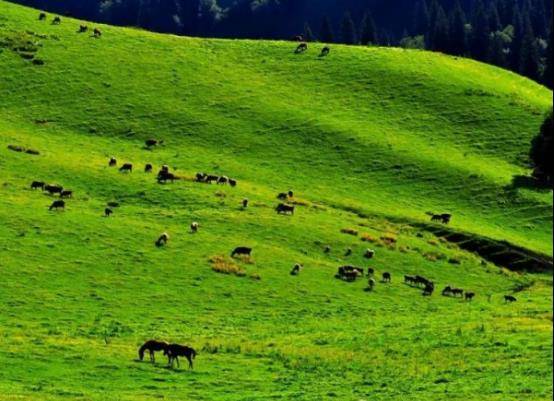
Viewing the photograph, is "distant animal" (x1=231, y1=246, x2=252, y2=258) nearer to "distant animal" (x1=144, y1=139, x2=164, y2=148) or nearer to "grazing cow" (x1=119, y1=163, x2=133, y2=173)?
"grazing cow" (x1=119, y1=163, x2=133, y2=173)

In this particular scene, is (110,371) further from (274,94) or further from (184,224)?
(274,94)

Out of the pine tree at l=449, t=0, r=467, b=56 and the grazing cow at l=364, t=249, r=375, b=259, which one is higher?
the pine tree at l=449, t=0, r=467, b=56

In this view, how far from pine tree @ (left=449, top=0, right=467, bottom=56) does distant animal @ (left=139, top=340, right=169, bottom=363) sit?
150820 millimetres

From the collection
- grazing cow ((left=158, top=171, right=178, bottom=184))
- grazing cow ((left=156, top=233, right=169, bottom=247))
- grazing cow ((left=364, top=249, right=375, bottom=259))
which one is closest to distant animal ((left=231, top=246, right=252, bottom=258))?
grazing cow ((left=156, top=233, right=169, bottom=247))

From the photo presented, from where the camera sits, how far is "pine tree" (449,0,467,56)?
184750mm

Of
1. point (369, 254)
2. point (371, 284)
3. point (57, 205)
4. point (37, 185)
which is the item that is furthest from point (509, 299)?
point (37, 185)

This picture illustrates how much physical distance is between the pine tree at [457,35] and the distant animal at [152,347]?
495 feet

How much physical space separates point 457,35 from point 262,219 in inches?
4959

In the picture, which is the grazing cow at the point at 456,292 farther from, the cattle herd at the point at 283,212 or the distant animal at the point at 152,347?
the distant animal at the point at 152,347

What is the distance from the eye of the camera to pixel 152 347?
41.2 m

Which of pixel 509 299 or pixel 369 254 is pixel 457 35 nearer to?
pixel 369 254

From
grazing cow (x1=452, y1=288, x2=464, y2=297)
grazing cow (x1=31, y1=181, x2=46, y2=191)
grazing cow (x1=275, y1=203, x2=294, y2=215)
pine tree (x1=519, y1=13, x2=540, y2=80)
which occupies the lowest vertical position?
grazing cow (x1=452, y1=288, x2=464, y2=297)

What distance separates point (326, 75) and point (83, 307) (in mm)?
68516

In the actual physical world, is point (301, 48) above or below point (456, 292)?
above
